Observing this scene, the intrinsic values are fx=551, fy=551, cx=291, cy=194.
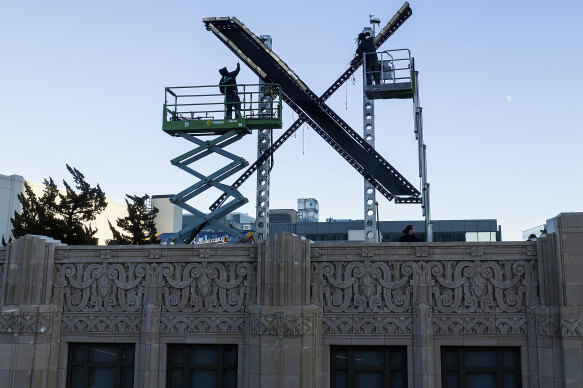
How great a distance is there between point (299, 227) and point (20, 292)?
56175 millimetres

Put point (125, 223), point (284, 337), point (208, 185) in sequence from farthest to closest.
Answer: point (125, 223) → point (208, 185) → point (284, 337)

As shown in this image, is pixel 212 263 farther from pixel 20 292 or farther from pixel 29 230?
pixel 29 230

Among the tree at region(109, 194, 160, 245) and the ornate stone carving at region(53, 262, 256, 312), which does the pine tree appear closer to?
the tree at region(109, 194, 160, 245)

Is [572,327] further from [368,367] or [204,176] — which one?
[204,176]

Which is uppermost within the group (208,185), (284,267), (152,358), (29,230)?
(208,185)

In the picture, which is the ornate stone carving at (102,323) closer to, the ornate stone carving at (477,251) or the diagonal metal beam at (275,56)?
the ornate stone carving at (477,251)

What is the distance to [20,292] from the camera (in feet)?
48.0

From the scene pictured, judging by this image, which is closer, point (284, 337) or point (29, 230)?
point (284, 337)

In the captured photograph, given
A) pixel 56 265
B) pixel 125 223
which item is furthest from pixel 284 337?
pixel 125 223

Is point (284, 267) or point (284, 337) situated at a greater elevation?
point (284, 267)

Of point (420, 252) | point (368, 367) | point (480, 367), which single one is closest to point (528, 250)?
point (420, 252)

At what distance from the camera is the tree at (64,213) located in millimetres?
24656

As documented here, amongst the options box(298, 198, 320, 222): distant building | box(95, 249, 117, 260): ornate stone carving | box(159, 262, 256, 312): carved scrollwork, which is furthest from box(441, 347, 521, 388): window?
box(298, 198, 320, 222): distant building

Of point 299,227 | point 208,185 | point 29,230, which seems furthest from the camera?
point 299,227
